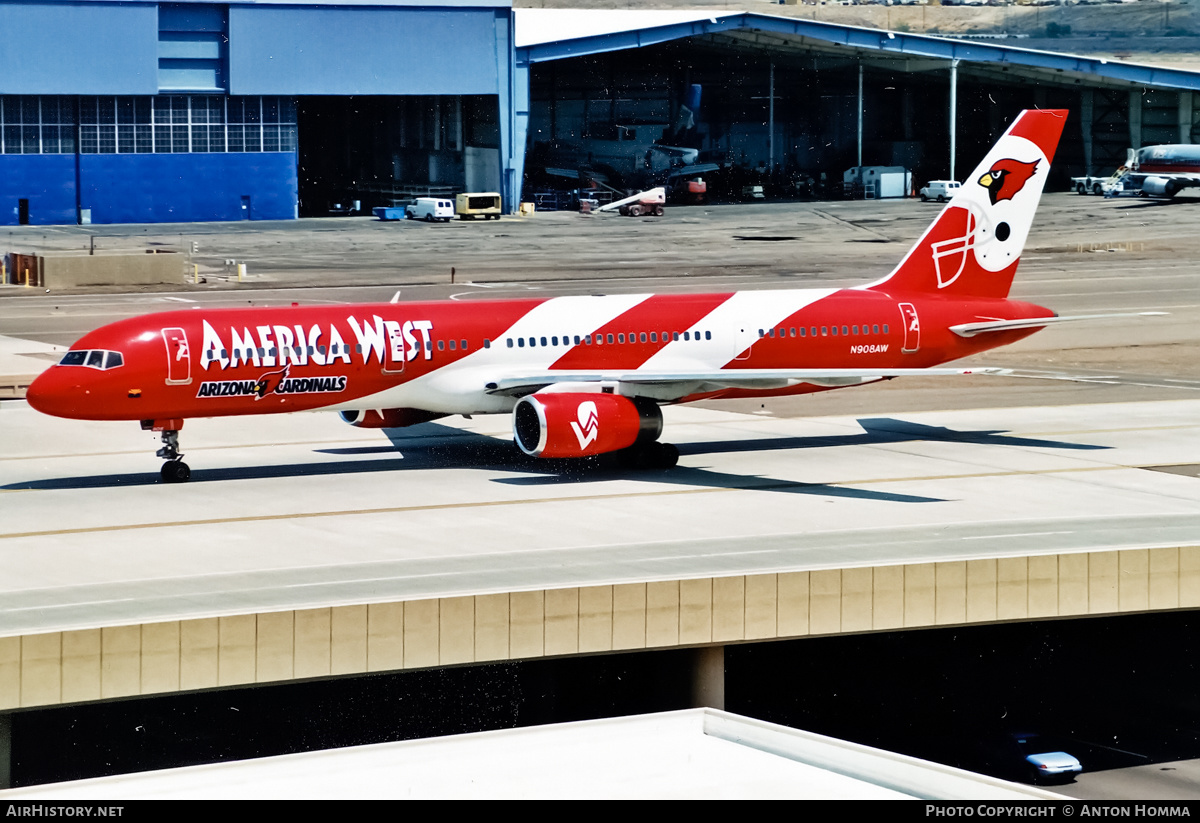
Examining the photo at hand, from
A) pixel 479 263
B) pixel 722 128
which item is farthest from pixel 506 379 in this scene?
pixel 722 128

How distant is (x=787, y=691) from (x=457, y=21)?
119378mm

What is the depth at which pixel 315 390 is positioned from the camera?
4294 centimetres

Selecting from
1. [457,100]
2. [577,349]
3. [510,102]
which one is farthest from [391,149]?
→ [577,349]

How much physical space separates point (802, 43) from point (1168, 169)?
3543cm

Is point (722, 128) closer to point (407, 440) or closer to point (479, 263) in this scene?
point (479, 263)

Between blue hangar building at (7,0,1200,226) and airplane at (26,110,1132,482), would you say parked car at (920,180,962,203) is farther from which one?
airplane at (26,110,1132,482)

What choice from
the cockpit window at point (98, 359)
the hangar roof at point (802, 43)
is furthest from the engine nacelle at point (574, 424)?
the hangar roof at point (802, 43)

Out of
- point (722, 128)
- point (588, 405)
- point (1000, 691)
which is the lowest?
point (1000, 691)

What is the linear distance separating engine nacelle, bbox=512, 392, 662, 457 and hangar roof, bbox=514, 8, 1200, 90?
366 ft

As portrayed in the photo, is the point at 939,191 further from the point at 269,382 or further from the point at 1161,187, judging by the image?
Answer: the point at 269,382

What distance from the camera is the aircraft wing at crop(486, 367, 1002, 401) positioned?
44.2 metres

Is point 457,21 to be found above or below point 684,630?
above

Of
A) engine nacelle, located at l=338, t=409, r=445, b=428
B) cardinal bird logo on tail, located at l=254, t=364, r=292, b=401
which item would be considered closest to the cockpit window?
cardinal bird logo on tail, located at l=254, t=364, r=292, b=401

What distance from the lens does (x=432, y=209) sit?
149 metres
